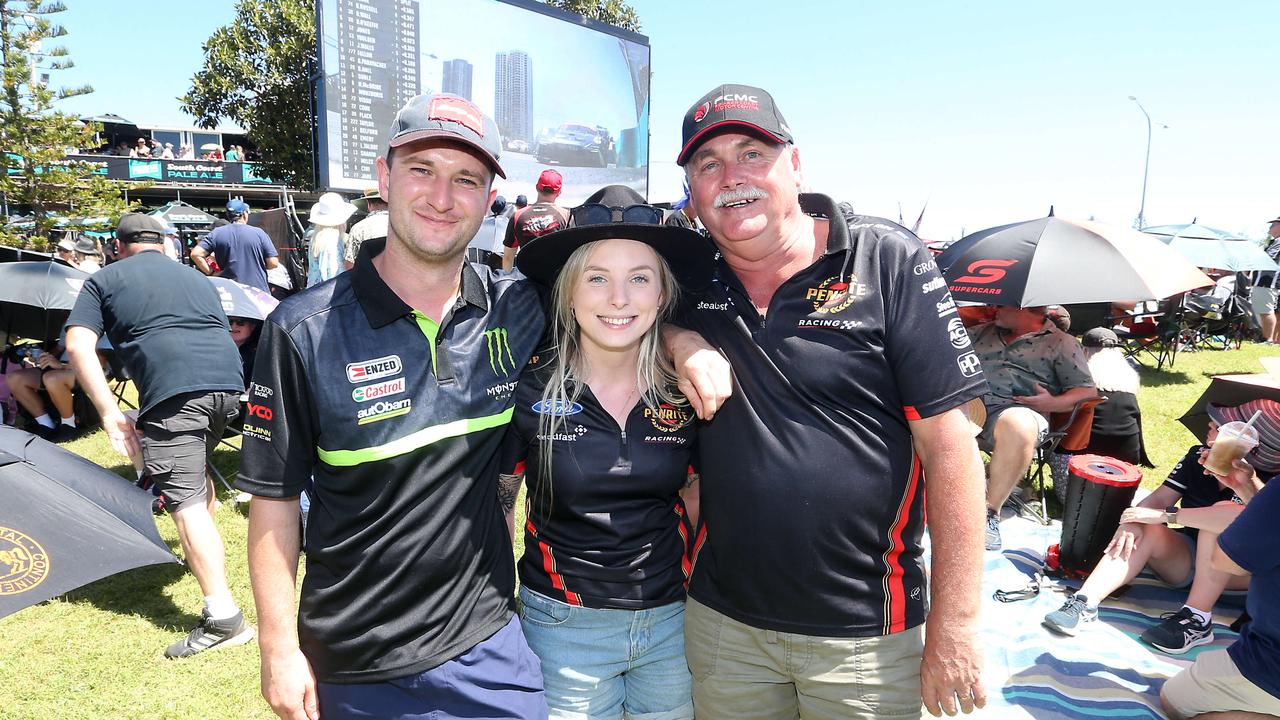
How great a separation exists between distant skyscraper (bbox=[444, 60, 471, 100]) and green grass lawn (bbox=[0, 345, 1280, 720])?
987cm

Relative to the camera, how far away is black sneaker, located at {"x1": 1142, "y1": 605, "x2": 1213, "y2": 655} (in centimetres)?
388

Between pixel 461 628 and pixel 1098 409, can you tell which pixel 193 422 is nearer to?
pixel 461 628

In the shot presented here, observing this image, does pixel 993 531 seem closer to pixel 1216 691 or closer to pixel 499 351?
pixel 1216 691

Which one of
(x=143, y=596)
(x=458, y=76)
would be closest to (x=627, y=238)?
(x=143, y=596)

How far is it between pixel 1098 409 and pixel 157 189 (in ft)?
114

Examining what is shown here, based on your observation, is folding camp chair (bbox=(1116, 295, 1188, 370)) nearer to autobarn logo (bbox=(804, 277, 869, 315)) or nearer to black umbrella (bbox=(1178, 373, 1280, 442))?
black umbrella (bbox=(1178, 373, 1280, 442))

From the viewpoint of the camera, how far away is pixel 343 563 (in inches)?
71.2

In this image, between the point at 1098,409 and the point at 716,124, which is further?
the point at 1098,409

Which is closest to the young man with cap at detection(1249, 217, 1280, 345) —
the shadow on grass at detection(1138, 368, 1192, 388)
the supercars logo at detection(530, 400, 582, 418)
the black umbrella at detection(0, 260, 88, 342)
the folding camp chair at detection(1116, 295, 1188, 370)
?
the folding camp chair at detection(1116, 295, 1188, 370)

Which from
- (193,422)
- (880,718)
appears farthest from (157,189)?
(880,718)

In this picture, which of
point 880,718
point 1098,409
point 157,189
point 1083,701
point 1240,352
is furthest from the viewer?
point 157,189

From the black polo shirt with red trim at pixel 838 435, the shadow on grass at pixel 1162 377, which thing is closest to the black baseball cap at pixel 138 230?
the black polo shirt with red trim at pixel 838 435

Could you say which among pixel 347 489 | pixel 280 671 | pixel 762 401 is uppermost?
pixel 762 401

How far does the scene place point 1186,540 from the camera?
14.7ft
